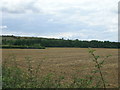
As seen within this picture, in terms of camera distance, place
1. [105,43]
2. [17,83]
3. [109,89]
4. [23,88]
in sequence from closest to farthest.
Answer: [23,88] < [17,83] < [109,89] < [105,43]

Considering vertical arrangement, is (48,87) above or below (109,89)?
above

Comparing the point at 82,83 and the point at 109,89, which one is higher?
the point at 82,83

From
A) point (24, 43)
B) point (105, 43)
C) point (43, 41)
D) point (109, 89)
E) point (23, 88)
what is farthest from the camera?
point (105, 43)

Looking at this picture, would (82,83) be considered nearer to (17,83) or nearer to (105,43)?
(17,83)

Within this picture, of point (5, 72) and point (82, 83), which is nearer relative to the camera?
point (82, 83)

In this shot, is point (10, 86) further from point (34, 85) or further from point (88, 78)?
point (88, 78)

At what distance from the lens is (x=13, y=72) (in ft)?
16.6

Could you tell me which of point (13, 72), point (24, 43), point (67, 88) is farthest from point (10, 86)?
point (24, 43)

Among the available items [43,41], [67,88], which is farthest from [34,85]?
[43,41]

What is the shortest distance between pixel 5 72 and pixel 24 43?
67953mm

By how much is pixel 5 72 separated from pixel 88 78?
2.14m

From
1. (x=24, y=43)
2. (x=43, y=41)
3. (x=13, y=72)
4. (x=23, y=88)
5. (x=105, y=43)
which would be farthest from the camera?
(x=105, y=43)

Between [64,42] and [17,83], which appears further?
[64,42]

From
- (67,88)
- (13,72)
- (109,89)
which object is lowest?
(109,89)
